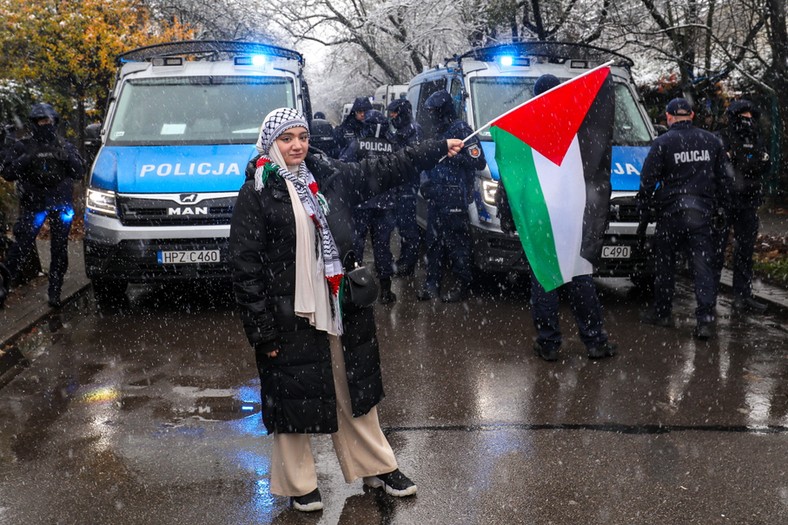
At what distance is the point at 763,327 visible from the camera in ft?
24.9

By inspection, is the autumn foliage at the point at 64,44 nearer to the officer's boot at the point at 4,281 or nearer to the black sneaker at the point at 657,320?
the officer's boot at the point at 4,281

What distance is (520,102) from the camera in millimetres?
9141

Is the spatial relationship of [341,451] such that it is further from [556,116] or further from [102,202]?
[102,202]

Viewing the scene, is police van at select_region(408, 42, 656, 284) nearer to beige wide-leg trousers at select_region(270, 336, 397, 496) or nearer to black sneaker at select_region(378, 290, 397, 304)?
black sneaker at select_region(378, 290, 397, 304)

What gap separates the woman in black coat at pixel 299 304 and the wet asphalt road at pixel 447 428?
16.6 inches

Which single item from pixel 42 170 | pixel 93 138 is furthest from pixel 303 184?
pixel 93 138

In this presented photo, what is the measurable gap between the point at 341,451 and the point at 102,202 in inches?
188

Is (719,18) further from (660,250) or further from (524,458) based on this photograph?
(524,458)

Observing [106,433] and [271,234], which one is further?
[106,433]

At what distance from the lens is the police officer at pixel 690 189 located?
702 centimetres

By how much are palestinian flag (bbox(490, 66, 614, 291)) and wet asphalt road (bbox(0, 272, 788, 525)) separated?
3.12 ft

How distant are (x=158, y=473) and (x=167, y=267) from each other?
12.0 feet

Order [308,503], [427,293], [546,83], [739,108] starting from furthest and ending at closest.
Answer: [427,293] → [739,108] → [546,83] → [308,503]

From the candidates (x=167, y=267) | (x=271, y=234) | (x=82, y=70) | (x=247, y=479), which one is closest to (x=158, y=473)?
(x=247, y=479)
